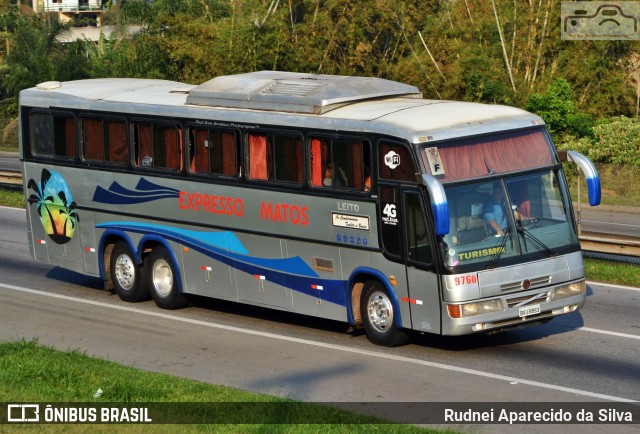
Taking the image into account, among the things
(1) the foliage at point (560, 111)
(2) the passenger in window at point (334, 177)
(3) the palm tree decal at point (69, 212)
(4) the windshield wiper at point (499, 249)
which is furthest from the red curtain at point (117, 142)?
(1) the foliage at point (560, 111)

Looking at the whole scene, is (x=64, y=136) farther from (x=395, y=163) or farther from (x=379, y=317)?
(x=395, y=163)

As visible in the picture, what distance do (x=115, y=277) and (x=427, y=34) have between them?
29222mm

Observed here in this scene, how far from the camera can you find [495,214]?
15.4m

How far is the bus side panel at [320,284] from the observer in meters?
16.7

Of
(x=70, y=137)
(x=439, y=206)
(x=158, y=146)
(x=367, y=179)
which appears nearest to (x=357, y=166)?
(x=367, y=179)

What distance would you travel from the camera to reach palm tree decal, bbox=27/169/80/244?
21.0 meters

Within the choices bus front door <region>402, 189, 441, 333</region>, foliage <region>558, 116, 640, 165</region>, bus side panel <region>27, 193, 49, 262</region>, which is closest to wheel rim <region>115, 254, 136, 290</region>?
bus side panel <region>27, 193, 49, 262</region>

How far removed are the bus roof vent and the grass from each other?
4.76 m

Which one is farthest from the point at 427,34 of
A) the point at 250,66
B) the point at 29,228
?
the point at 29,228

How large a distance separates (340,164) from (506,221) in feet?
8.37

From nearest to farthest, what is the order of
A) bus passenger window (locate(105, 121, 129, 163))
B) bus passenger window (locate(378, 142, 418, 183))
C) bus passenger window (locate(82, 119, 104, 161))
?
1. bus passenger window (locate(378, 142, 418, 183))
2. bus passenger window (locate(105, 121, 129, 163))
3. bus passenger window (locate(82, 119, 104, 161))

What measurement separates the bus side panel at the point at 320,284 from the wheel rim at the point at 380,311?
1.55 ft

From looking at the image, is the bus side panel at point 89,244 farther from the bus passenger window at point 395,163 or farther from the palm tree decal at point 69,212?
the bus passenger window at point 395,163

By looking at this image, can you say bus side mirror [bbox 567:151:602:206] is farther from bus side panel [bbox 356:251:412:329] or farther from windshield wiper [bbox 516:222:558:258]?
bus side panel [bbox 356:251:412:329]
